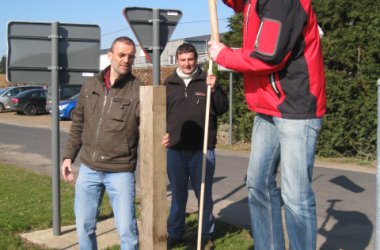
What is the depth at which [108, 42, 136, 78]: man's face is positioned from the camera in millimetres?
3855

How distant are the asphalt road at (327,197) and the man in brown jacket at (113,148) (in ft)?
7.94

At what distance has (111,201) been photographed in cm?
391

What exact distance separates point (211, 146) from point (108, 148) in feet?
4.77

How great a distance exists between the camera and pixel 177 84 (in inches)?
202

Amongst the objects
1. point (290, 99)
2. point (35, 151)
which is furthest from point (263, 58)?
point (35, 151)

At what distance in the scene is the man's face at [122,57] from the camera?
3.86 meters

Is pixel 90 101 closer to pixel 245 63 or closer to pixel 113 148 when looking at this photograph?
pixel 113 148

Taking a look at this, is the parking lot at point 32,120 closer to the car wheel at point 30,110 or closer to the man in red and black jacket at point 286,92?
the car wheel at point 30,110

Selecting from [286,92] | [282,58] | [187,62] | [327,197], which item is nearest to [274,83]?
[286,92]

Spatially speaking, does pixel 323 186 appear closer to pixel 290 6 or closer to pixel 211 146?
pixel 211 146

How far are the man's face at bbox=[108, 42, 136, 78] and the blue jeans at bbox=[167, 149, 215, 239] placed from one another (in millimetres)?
1450

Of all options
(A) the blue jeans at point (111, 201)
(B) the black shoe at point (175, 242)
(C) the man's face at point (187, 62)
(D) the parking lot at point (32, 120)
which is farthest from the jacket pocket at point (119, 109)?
(D) the parking lot at point (32, 120)

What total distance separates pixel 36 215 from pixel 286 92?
A: 14.3ft

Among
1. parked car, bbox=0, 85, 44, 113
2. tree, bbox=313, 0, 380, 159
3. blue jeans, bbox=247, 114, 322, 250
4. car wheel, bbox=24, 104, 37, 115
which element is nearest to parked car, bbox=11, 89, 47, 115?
car wheel, bbox=24, 104, 37, 115
